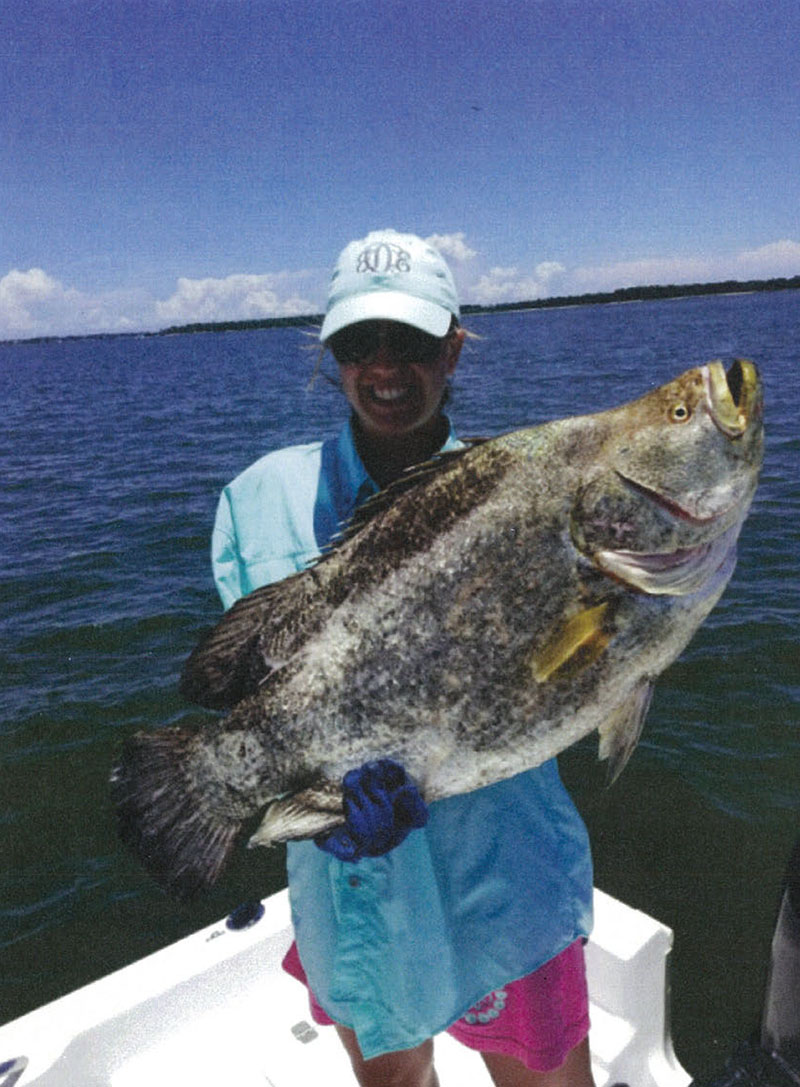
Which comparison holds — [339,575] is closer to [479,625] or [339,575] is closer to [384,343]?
[479,625]

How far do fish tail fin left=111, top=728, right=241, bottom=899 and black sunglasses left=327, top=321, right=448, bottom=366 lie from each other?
5.02ft

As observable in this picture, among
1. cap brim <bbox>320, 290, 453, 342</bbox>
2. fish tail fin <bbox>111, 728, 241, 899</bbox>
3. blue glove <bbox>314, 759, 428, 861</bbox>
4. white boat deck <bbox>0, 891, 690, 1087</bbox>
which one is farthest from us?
white boat deck <bbox>0, 891, 690, 1087</bbox>

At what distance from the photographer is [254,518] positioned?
315cm

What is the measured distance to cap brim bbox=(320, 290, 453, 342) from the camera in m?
2.96

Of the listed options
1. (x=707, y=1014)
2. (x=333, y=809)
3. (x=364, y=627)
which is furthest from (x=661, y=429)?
(x=707, y=1014)

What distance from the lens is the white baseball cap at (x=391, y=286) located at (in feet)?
9.80

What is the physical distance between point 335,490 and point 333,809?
124 centimetres

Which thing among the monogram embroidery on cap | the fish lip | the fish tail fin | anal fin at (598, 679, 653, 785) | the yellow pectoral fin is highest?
the monogram embroidery on cap

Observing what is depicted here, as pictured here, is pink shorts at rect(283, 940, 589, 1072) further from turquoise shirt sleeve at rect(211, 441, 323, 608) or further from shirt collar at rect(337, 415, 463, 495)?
A: shirt collar at rect(337, 415, 463, 495)

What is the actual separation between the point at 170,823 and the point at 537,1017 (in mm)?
1584

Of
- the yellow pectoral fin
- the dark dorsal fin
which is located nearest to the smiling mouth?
the dark dorsal fin

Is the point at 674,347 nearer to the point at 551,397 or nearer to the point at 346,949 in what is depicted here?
the point at 551,397

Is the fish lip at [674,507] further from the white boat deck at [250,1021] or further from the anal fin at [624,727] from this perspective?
the white boat deck at [250,1021]

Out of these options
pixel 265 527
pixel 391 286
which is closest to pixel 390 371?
pixel 391 286
